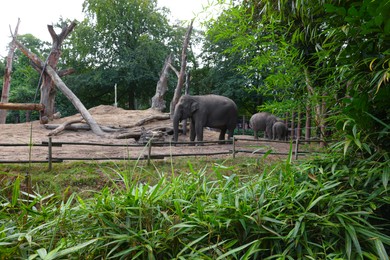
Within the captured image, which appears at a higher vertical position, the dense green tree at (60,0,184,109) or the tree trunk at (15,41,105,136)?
the dense green tree at (60,0,184,109)

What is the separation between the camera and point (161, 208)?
1339 millimetres

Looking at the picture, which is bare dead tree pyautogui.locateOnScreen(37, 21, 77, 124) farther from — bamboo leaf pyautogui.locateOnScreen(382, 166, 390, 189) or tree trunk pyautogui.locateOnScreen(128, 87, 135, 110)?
bamboo leaf pyautogui.locateOnScreen(382, 166, 390, 189)

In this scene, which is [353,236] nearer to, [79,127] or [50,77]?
[79,127]

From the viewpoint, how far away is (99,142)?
7895 mm

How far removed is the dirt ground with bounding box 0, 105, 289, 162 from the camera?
561 cm

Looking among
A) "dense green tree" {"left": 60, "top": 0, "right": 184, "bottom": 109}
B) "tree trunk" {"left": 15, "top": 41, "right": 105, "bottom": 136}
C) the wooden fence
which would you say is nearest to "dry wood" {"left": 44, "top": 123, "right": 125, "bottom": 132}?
"tree trunk" {"left": 15, "top": 41, "right": 105, "bottom": 136}

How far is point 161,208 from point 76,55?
1817cm

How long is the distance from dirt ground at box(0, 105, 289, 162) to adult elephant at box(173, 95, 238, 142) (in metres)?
0.68

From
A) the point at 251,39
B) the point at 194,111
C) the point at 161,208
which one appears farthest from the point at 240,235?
the point at 194,111

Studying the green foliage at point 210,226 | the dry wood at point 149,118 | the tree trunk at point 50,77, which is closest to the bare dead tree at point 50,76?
the tree trunk at point 50,77

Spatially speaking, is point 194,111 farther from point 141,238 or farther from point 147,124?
point 141,238

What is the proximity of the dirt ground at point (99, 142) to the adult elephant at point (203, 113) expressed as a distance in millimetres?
681

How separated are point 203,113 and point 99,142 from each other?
2694mm

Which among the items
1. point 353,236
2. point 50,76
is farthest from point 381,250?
point 50,76
